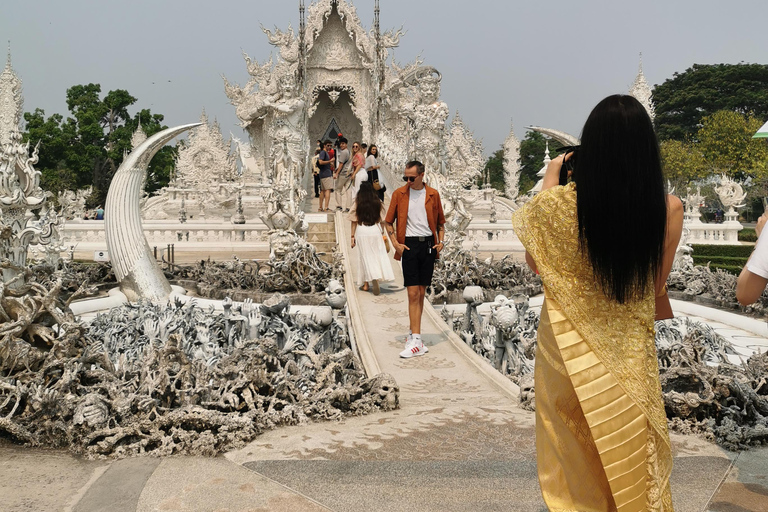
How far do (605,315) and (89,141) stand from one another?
3706 centimetres

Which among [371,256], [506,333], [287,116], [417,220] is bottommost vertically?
[506,333]

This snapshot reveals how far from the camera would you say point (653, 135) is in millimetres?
1965

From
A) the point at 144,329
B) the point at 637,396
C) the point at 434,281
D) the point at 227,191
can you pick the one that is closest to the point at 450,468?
the point at 637,396

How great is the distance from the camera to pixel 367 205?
24.1 ft

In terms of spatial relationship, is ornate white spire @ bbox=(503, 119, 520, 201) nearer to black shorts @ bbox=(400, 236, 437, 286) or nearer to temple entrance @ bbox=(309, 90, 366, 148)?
temple entrance @ bbox=(309, 90, 366, 148)

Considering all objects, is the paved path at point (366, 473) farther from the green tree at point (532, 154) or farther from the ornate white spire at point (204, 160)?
the green tree at point (532, 154)

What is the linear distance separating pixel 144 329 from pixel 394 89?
54.1ft

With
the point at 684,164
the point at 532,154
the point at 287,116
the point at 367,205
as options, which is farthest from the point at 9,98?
the point at 532,154

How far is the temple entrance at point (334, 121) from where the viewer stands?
857 inches

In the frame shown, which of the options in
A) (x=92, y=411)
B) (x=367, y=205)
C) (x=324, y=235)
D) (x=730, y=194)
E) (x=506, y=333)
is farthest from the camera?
(x=730, y=194)

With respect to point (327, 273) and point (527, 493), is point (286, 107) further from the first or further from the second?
point (527, 493)

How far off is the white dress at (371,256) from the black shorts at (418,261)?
189 centimetres

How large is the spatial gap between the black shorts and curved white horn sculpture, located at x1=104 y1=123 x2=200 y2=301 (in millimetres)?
3899

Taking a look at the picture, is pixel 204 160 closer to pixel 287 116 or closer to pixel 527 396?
pixel 287 116
